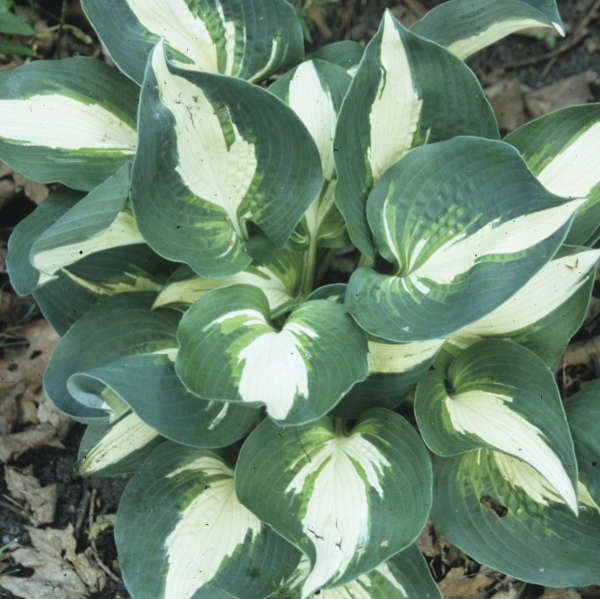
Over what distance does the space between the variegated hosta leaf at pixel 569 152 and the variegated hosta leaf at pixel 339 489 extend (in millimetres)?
572

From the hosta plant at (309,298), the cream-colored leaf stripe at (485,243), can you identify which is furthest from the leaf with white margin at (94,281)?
the cream-colored leaf stripe at (485,243)

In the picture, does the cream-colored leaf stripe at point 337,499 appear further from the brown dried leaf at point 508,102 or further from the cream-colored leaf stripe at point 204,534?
the brown dried leaf at point 508,102

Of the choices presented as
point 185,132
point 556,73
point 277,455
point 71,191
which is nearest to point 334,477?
point 277,455

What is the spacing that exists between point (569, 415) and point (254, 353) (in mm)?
694

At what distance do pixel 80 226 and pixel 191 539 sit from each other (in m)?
0.65

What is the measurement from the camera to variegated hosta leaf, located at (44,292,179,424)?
118 cm

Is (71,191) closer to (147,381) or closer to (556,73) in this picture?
(147,381)

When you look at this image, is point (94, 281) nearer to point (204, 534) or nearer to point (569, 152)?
point (204, 534)

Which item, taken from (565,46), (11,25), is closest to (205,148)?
(11,25)

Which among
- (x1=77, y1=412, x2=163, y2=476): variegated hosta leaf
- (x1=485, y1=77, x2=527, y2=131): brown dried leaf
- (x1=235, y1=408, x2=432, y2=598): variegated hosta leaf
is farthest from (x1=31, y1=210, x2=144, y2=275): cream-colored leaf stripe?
(x1=485, y1=77, x2=527, y2=131): brown dried leaf

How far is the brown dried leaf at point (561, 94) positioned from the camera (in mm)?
1898

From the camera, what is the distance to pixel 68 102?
130cm

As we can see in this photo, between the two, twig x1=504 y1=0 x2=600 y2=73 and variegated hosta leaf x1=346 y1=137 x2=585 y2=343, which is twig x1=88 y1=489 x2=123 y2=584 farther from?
twig x1=504 y1=0 x2=600 y2=73

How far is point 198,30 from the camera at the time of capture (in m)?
1.31
